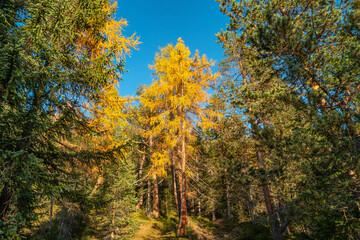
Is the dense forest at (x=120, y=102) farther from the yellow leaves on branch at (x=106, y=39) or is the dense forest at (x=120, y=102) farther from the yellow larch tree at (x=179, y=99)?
the yellow larch tree at (x=179, y=99)

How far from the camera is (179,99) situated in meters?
10.5

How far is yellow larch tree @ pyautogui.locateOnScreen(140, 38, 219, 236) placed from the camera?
1086cm

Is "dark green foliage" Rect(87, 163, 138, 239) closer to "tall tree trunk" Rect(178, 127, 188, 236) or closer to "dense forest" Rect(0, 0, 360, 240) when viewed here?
"tall tree trunk" Rect(178, 127, 188, 236)

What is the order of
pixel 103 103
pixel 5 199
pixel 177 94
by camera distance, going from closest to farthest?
pixel 5 199, pixel 103 103, pixel 177 94

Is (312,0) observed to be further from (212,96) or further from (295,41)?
(212,96)

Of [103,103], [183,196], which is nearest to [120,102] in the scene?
[103,103]

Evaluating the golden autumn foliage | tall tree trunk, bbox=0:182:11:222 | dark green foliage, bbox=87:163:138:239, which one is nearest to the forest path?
dark green foliage, bbox=87:163:138:239

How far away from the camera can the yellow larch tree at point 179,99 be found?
10.9 metres

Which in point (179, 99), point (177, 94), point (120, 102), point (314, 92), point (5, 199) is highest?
point (177, 94)

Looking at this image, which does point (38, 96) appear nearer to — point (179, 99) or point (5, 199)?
point (5, 199)

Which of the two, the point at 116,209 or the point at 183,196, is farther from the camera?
the point at 116,209

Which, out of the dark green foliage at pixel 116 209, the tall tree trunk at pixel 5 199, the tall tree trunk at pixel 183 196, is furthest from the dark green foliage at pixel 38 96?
the dark green foliage at pixel 116 209

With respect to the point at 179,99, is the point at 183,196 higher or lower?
lower

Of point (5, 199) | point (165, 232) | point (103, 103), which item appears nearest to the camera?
point (5, 199)
